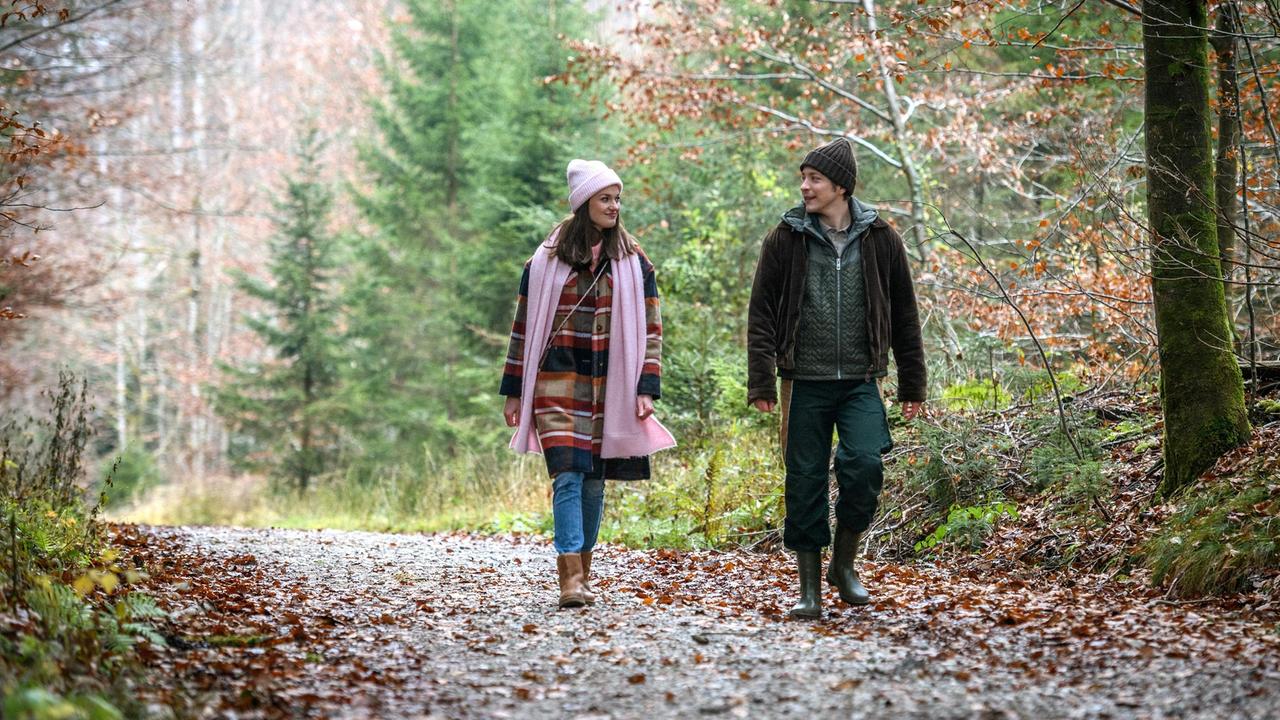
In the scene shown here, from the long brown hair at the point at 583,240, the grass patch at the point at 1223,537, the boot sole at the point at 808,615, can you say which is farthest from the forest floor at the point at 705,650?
the long brown hair at the point at 583,240

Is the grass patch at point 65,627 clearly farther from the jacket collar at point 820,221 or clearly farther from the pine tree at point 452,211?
the pine tree at point 452,211

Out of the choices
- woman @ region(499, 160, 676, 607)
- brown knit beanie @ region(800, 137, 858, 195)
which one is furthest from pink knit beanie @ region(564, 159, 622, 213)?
brown knit beanie @ region(800, 137, 858, 195)

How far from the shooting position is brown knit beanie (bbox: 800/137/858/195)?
209 inches

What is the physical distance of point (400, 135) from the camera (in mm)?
22953

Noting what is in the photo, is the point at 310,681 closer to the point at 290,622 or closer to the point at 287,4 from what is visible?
the point at 290,622

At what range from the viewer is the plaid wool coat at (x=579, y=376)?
18.4 feet

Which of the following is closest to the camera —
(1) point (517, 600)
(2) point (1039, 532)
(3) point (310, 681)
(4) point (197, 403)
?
(3) point (310, 681)

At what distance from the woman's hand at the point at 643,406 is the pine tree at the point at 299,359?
15.3 meters

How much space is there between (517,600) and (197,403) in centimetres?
2698

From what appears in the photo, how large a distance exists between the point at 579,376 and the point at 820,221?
4.79ft

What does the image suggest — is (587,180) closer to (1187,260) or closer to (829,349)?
(829,349)

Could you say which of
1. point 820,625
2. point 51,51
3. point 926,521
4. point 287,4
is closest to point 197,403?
point 51,51

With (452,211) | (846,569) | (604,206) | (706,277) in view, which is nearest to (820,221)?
(604,206)

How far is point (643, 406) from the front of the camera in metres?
5.64
